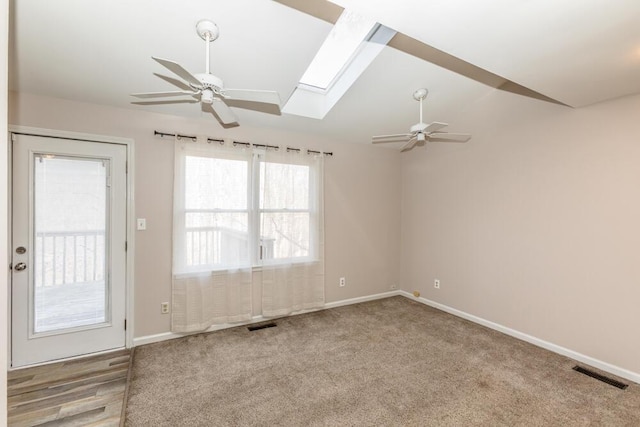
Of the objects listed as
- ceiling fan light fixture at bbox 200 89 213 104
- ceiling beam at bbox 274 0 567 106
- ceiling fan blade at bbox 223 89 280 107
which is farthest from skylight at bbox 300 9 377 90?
ceiling fan light fixture at bbox 200 89 213 104

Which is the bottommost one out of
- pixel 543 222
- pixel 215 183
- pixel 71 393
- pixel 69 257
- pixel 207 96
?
pixel 71 393

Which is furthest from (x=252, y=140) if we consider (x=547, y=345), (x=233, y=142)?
(x=547, y=345)

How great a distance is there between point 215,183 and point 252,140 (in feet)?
2.36

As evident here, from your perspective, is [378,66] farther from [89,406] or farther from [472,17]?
[89,406]

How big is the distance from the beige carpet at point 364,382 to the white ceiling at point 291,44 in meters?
2.49

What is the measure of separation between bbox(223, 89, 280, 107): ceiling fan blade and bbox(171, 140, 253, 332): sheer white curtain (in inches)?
63.0

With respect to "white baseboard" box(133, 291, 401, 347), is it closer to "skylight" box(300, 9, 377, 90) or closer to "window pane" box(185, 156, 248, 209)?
"window pane" box(185, 156, 248, 209)

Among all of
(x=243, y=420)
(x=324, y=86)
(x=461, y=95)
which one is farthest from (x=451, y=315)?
(x=324, y=86)

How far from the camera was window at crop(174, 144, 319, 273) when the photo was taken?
336 cm

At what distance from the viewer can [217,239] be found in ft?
11.5

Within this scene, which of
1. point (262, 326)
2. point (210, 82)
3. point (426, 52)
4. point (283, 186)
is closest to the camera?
point (210, 82)

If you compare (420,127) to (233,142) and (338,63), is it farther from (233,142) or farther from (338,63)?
(233,142)

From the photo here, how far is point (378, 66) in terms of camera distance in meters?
2.99

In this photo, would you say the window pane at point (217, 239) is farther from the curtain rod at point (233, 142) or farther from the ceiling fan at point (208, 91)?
the ceiling fan at point (208, 91)
